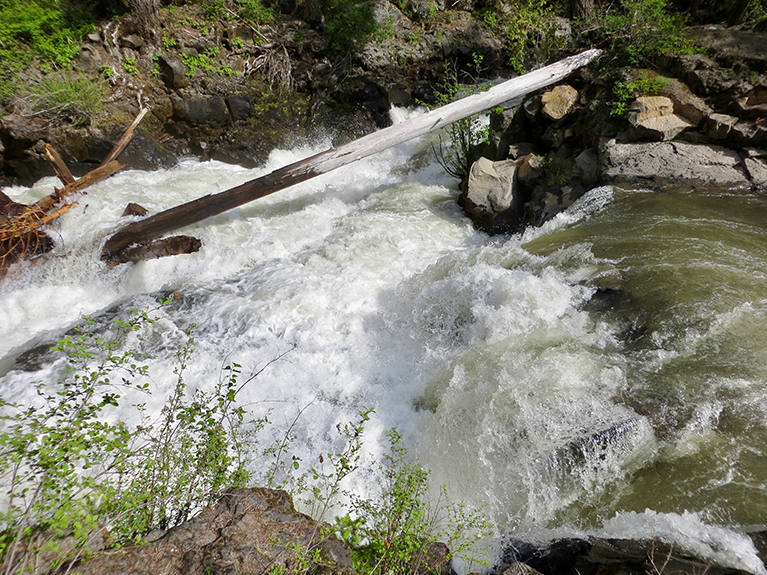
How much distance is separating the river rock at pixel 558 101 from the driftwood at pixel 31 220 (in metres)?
6.93

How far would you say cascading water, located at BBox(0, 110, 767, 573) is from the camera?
2.42 m

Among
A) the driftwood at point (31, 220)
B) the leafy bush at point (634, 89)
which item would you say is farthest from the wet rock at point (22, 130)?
the leafy bush at point (634, 89)

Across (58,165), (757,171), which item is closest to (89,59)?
(58,165)

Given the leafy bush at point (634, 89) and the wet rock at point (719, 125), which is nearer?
the wet rock at point (719, 125)

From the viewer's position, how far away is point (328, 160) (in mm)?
5969

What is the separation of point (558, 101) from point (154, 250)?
6.11 metres

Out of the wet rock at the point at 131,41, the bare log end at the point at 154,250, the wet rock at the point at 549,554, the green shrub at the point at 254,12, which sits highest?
the green shrub at the point at 254,12

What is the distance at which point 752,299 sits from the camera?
123 inches

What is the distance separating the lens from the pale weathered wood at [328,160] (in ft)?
18.1

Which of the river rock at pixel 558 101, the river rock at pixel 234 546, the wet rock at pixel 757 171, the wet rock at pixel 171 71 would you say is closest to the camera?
the river rock at pixel 234 546

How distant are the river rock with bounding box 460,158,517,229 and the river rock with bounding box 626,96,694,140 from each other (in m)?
1.58

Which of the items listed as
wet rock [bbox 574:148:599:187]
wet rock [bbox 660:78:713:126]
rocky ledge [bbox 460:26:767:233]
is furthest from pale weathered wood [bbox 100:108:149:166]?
wet rock [bbox 660:78:713:126]

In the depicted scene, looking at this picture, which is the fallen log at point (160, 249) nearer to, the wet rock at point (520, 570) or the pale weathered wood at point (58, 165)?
the pale weathered wood at point (58, 165)

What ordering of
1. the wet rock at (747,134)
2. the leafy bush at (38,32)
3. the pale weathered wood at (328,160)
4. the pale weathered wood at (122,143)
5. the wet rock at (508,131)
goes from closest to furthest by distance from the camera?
the wet rock at (747,134), the pale weathered wood at (328,160), the pale weathered wood at (122,143), the wet rock at (508,131), the leafy bush at (38,32)
